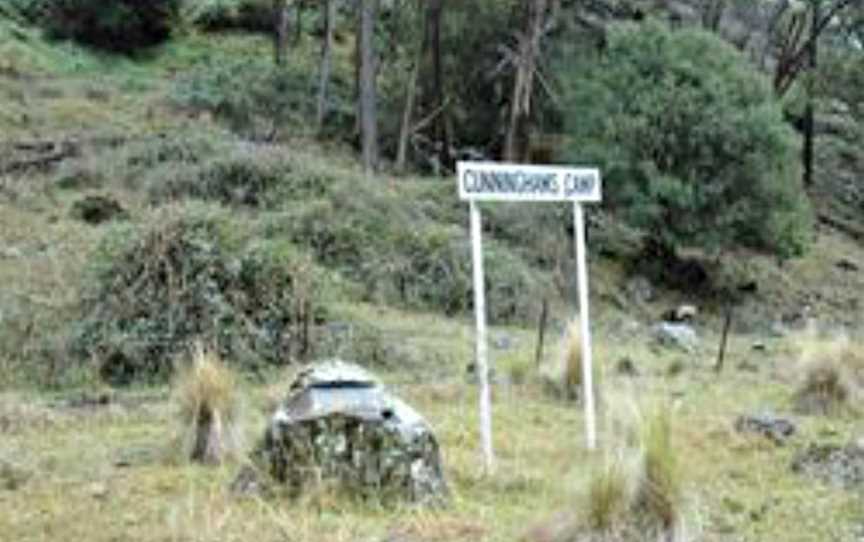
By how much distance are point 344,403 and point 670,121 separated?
19129 millimetres

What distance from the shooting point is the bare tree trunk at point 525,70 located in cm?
2769

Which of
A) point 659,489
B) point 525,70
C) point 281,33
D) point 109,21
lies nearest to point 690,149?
point 525,70

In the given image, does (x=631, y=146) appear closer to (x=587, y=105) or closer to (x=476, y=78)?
(x=587, y=105)

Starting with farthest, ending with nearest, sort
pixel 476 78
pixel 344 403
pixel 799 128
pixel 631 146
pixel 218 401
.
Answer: pixel 799 128
pixel 476 78
pixel 631 146
pixel 218 401
pixel 344 403

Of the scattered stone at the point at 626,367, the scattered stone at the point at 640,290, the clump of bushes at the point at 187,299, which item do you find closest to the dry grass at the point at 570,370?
the scattered stone at the point at 626,367

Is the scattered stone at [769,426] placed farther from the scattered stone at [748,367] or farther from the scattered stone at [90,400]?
the scattered stone at [90,400]

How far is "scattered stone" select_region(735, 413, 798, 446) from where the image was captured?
36.1 ft

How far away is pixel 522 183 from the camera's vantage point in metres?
9.44

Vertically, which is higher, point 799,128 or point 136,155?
point 136,155

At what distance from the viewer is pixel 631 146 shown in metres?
26.3

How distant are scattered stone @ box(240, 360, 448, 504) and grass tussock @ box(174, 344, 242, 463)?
3.30ft

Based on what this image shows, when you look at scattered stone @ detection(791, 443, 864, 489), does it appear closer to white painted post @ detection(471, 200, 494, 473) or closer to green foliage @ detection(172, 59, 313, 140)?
white painted post @ detection(471, 200, 494, 473)

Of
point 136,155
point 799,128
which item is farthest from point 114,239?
point 799,128

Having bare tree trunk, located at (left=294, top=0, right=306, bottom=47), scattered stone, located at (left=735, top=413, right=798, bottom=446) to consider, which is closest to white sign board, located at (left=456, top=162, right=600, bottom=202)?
scattered stone, located at (left=735, top=413, right=798, bottom=446)
